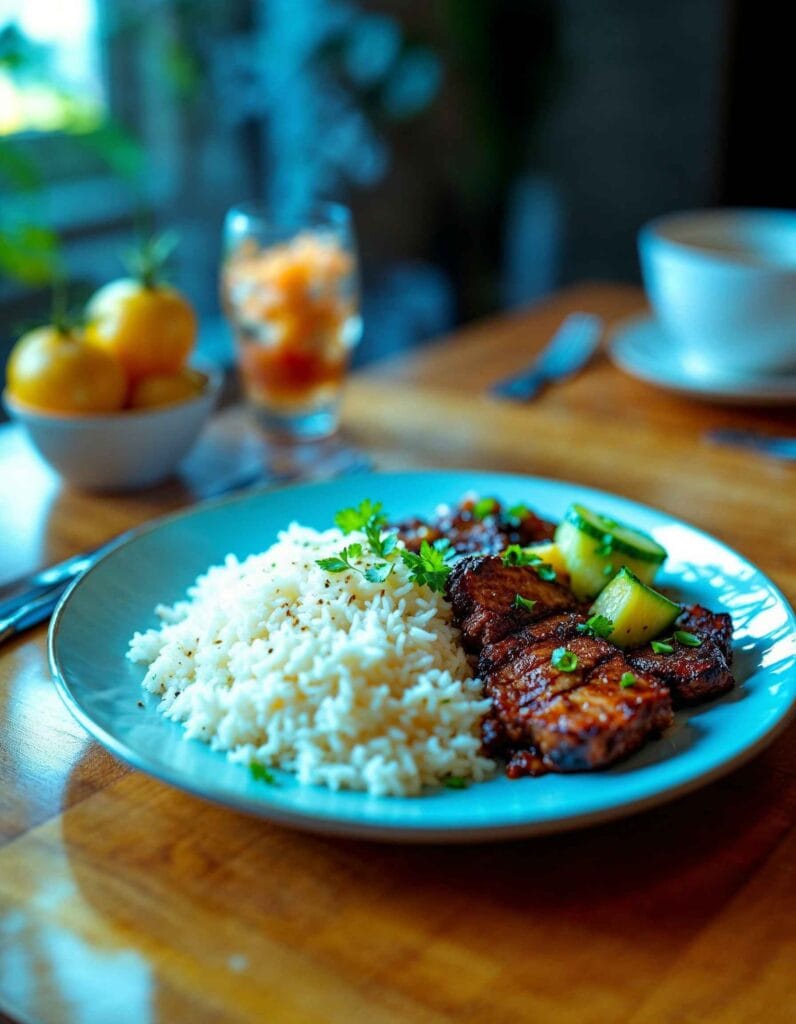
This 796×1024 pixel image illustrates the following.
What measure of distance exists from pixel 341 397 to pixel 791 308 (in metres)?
0.84

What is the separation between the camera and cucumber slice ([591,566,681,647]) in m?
1.19

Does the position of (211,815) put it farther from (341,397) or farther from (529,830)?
(341,397)

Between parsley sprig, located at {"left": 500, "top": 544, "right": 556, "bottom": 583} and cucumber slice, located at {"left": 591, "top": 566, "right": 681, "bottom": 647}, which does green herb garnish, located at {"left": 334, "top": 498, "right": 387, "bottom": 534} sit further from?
cucumber slice, located at {"left": 591, "top": 566, "right": 681, "bottom": 647}

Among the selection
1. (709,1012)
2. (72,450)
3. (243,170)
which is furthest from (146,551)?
(243,170)

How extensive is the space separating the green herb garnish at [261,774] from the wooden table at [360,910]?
0.07 meters

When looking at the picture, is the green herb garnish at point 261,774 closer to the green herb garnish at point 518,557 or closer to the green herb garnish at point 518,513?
the green herb garnish at point 518,557

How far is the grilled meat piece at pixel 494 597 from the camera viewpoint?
3.79 feet

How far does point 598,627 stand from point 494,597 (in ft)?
0.36

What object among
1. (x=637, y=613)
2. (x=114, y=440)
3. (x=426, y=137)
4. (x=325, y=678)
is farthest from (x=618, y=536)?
(x=426, y=137)

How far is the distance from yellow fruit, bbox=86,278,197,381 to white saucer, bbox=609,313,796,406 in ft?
2.73

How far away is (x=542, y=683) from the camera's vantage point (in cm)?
105

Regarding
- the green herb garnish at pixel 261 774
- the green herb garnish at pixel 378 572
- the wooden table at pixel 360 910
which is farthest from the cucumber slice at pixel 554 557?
the green herb garnish at pixel 261 774

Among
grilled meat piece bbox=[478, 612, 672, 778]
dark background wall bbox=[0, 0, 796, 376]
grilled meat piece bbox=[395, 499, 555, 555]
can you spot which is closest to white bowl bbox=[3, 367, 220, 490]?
grilled meat piece bbox=[395, 499, 555, 555]

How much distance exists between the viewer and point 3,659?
1.29 meters
